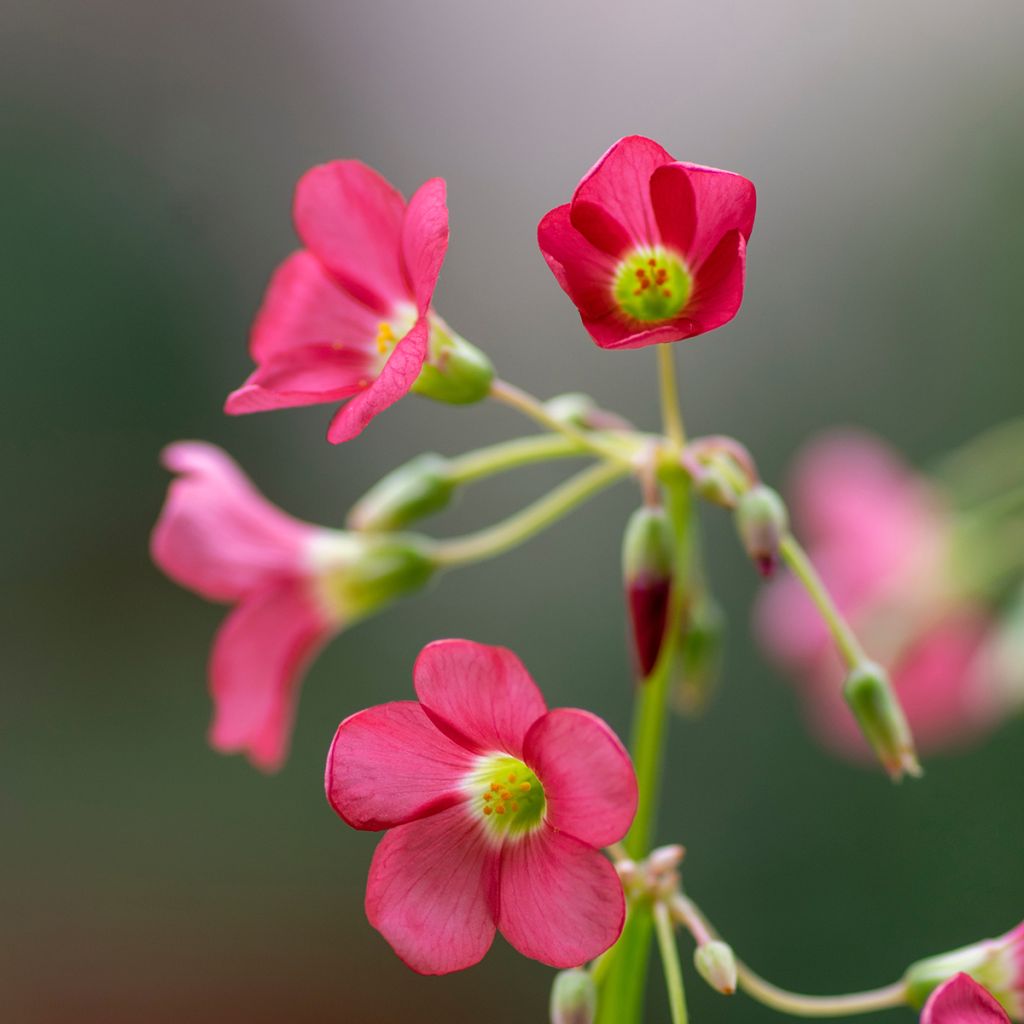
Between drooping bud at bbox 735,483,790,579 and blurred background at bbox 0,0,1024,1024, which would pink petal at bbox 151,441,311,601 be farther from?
blurred background at bbox 0,0,1024,1024

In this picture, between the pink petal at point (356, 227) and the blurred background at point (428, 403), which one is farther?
the blurred background at point (428, 403)

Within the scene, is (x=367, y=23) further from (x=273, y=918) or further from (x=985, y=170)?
(x=273, y=918)

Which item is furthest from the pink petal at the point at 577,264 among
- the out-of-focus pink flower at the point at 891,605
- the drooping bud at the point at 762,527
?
the out-of-focus pink flower at the point at 891,605

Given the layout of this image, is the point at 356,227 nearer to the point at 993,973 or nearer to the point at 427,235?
the point at 427,235

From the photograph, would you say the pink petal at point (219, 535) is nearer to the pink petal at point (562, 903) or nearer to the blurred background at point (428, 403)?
the pink petal at point (562, 903)

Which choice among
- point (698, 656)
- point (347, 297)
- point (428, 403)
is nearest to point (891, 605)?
point (698, 656)

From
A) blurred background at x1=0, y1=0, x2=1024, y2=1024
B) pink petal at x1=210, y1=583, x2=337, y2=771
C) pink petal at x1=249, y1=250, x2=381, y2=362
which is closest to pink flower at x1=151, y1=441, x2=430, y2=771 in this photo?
pink petal at x1=210, y1=583, x2=337, y2=771
